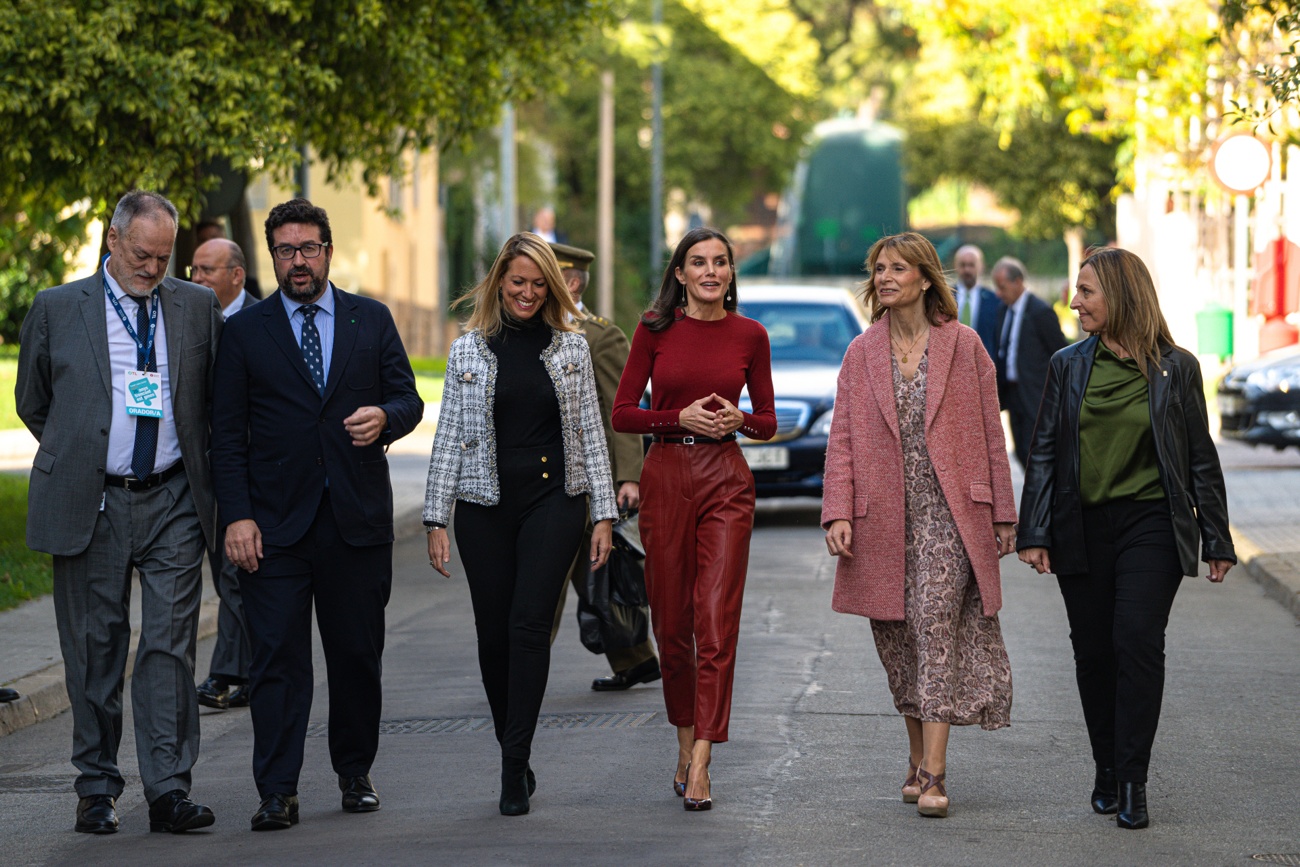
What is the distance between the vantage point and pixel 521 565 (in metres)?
6.68

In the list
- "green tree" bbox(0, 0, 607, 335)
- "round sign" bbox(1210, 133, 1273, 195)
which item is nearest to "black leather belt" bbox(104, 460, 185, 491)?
"green tree" bbox(0, 0, 607, 335)

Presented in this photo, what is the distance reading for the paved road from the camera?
20.0 ft

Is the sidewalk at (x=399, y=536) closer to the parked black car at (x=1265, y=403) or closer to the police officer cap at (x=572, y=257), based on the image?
the parked black car at (x=1265, y=403)

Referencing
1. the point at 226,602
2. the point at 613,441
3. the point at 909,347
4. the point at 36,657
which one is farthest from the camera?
the point at 36,657

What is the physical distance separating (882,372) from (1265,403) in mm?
14196

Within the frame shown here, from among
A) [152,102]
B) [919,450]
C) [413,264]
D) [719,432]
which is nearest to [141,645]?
[719,432]

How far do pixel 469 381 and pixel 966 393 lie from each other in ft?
5.24

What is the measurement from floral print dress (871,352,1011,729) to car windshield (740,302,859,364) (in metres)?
9.73

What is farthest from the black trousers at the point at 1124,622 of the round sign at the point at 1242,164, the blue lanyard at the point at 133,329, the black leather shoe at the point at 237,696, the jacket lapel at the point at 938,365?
the round sign at the point at 1242,164

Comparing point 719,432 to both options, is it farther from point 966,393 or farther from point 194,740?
point 194,740

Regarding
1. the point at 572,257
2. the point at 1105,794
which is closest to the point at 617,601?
the point at 572,257

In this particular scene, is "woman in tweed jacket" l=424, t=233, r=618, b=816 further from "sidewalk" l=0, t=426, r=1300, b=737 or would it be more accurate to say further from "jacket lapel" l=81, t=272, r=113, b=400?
"sidewalk" l=0, t=426, r=1300, b=737

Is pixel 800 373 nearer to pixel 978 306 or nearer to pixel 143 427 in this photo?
pixel 978 306

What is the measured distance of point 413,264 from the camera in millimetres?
44531
